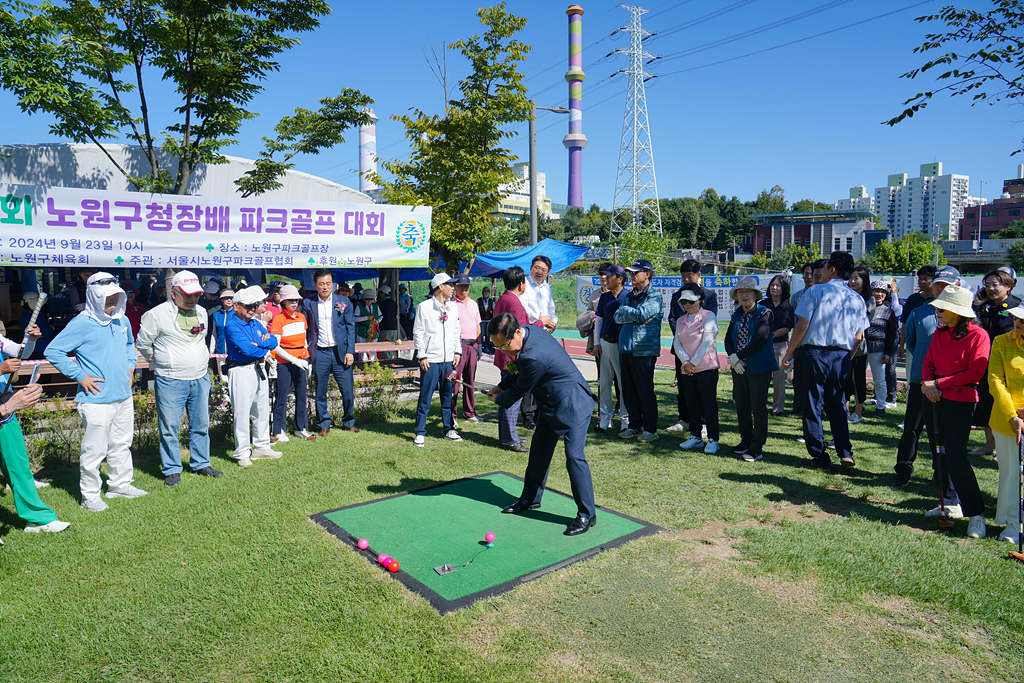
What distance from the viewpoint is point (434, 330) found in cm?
755

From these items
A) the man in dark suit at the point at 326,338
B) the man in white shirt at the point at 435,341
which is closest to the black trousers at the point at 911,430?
the man in white shirt at the point at 435,341

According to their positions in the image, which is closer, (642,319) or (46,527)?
(46,527)

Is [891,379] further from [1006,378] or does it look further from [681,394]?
[1006,378]

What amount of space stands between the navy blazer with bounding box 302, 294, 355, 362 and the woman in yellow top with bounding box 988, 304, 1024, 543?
21.2 ft

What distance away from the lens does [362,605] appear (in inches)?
148

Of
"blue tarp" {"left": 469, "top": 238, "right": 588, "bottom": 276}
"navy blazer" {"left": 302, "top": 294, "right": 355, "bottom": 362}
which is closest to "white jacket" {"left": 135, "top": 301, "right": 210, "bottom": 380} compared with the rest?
"navy blazer" {"left": 302, "top": 294, "right": 355, "bottom": 362}

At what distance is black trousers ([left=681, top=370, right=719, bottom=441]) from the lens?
6922mm

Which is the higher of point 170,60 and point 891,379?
point 170,60

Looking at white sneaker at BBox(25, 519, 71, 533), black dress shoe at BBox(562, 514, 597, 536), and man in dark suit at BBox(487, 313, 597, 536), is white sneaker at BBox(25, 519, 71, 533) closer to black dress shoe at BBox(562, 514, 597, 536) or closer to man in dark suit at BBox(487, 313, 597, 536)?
man in dark suit at BBox(487, 313, 597, 536)

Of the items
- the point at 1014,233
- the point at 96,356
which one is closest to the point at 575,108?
the point at 1014,233

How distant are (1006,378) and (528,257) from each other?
9.57 meters

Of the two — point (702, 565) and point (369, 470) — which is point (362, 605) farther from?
point (369, 470)

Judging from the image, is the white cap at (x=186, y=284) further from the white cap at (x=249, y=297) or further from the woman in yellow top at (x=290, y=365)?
the woman in yellow top at (x=290, y=365)

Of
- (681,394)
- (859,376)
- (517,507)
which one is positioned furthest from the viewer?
(859,376)
